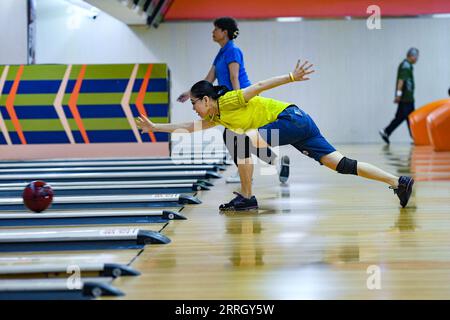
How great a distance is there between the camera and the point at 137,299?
2.55 m

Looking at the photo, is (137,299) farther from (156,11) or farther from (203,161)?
(156,11)

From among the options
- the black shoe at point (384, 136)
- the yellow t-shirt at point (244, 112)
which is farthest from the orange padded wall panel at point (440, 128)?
the yellow t-shirt at point (244, 112)

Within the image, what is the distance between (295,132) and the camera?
490 centimetres

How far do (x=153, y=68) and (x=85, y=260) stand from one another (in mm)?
7392

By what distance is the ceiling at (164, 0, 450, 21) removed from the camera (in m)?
16.5

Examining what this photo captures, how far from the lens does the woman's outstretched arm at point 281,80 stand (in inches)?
175

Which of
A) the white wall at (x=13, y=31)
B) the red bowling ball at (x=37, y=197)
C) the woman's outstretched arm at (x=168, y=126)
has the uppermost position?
the white wall at (x=13, y=31)

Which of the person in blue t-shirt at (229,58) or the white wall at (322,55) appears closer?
the person in blue t-shirt at (229,58)

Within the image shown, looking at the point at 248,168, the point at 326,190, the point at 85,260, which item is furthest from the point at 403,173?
the point at 85,260

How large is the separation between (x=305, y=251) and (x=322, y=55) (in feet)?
45.2

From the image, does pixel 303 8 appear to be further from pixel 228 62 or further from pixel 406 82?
pixel 228 62

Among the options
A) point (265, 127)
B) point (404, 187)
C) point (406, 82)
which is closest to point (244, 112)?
point (265, 127)

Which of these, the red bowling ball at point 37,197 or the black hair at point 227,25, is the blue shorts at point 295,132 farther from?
the red bowling ball at point 37,197

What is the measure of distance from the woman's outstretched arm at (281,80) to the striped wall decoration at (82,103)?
5.59 m
